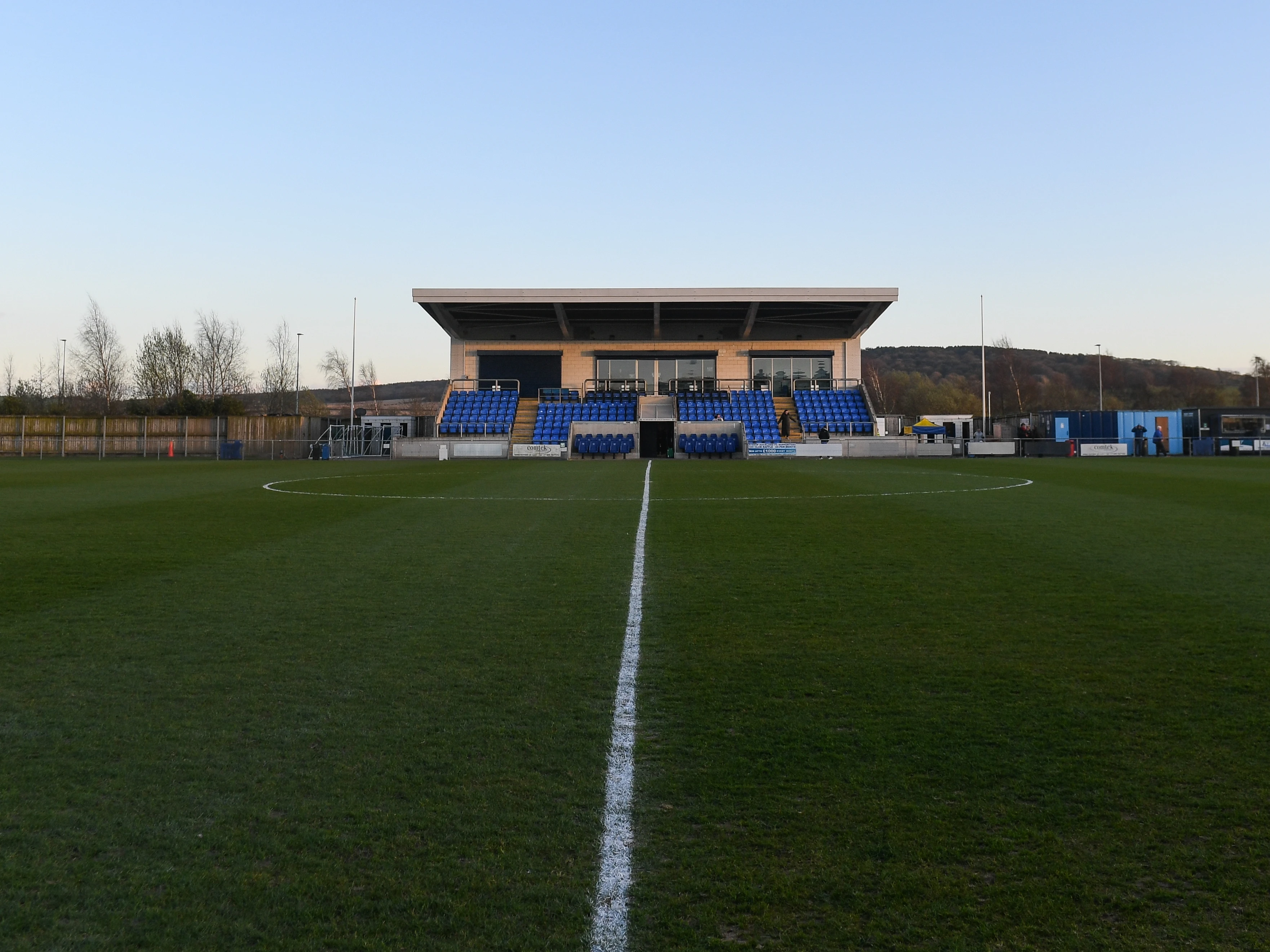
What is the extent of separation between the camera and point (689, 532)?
1139 cm

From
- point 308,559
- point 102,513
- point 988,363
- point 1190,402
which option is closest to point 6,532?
point 102,513

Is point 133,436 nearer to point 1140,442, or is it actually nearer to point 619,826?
point 1140,442

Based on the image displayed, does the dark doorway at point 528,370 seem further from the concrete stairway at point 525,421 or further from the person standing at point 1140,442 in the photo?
the person standing at point 1140,442

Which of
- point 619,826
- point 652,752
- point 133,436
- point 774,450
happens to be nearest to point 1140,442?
point 774,450

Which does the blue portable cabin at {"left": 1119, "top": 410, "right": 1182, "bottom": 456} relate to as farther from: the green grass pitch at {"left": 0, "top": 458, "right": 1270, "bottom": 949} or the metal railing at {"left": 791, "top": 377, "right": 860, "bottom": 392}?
the green grass pitch at {"left": 0, "top": 458, "right": 1270, "bottom": 949}

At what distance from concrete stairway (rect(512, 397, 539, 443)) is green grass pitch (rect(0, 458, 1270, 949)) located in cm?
3942

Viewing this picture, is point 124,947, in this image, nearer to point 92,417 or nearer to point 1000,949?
point 1000,949

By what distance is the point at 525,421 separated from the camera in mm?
50594

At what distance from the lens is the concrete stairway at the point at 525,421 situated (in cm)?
4838

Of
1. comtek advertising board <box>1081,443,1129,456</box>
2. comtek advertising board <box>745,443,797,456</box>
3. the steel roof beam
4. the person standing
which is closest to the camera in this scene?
comtek advertising board <box>745,443,797,456</box>

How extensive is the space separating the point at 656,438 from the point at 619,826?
47.7 m

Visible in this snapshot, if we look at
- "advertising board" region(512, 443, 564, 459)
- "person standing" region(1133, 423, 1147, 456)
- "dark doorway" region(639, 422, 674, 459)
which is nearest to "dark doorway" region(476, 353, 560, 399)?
"dark doorway" region(639, 422, 674, 459)

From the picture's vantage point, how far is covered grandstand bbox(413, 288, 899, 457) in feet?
159

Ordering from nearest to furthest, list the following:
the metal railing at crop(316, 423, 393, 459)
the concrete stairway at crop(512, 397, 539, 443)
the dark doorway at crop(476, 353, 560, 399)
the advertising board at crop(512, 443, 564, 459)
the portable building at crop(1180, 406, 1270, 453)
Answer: the advertising board at crop(512, 443, 564, 459)
the concrete stairway at crop(512, 397, 539, 443)
the metal railing at crop(316, 423, 393, 459)
the portable building at crop(1180, 406, 1270, 453)
the dark doorway at crop(476, 353, 560, 399)
